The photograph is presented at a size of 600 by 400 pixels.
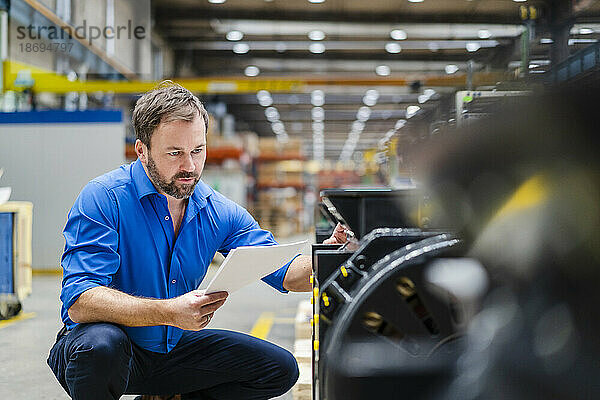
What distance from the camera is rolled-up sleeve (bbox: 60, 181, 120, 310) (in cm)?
202

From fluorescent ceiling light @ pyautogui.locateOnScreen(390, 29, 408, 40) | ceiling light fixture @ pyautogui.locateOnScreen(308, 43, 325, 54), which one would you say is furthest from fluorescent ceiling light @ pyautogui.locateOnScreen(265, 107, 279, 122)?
fluorescent ceiling light @ pyautogui.locateOnScreen(390, 29, 408, 40)

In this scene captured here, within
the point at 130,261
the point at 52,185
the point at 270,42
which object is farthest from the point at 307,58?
the point at 130,261

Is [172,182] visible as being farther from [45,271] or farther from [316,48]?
[316,48]

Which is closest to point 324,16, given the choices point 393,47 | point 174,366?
point 393,47

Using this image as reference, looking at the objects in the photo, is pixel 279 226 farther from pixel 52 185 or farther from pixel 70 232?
pixel 70 232

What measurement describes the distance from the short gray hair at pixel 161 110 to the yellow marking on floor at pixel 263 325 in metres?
2.65

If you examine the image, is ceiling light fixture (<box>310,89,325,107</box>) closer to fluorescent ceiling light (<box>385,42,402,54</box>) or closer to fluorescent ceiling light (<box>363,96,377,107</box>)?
fluorescent ceiling light (<box>363,96,377,107</box>)

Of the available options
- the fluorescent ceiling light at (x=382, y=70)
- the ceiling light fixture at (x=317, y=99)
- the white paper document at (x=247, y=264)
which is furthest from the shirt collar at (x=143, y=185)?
the ceiling light fixture at (x=317, y=99)

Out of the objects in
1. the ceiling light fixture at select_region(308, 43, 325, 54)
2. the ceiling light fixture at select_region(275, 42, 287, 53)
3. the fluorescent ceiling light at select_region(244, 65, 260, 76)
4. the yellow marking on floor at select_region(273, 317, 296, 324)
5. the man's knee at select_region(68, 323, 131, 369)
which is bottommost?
the yellow marking on floor at select_region(273, 317, 296, 324)

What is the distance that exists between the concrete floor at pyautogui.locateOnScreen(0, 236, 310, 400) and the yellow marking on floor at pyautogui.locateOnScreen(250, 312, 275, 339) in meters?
0.04

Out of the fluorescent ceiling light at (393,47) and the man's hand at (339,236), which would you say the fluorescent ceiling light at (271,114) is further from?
the man's hand at (339,236)

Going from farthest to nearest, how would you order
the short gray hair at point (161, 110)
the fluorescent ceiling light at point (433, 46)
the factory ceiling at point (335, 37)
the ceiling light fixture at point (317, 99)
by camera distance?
the ceiling light fixture at point (317, 99) < the fluorescent ceiling light at point (433, 46) < the factory ceiling at point (335, 37) < the short gray hair at point (161, 110)

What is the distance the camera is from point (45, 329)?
493 cm

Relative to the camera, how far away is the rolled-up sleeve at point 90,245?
2.02m
